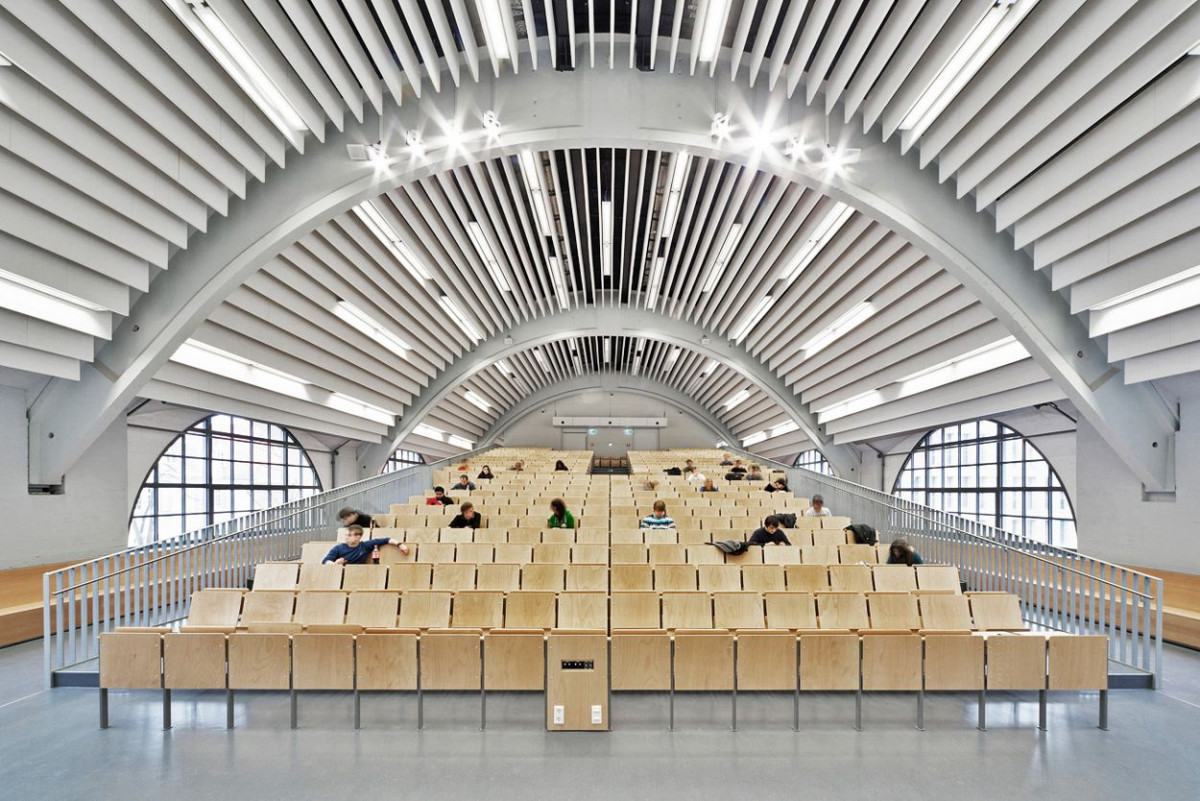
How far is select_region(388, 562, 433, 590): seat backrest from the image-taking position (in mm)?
6535

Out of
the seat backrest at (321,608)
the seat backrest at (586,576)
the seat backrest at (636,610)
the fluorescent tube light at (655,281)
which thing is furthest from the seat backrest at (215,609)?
the fluorescent tube light at (655,281)

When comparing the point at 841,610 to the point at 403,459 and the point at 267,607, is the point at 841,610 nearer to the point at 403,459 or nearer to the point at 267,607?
the point at 267,607

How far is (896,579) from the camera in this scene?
21.3 feet

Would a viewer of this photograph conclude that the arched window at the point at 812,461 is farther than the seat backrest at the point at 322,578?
Yes

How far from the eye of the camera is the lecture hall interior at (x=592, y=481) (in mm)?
4609

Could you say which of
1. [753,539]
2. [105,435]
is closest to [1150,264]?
[753,539]

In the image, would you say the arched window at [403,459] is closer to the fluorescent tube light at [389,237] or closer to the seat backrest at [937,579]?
the fluorescent tube light at [389,237]

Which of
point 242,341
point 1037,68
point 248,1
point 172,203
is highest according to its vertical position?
point 248,1

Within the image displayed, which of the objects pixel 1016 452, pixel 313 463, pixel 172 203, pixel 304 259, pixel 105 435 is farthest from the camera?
pixel 313 463

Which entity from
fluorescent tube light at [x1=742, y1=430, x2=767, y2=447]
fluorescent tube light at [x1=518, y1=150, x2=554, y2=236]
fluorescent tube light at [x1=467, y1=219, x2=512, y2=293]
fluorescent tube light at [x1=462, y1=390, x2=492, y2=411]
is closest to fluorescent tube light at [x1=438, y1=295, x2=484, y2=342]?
fluorescent tube light at [x1=467, y1=219, x2=512, y2=293]

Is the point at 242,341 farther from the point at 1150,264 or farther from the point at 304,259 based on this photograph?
the point at 1150,264

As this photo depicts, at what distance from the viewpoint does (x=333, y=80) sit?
24.1 ft

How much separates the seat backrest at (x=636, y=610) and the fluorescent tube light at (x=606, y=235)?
26.5 ft

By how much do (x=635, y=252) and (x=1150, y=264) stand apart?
10286 mm
